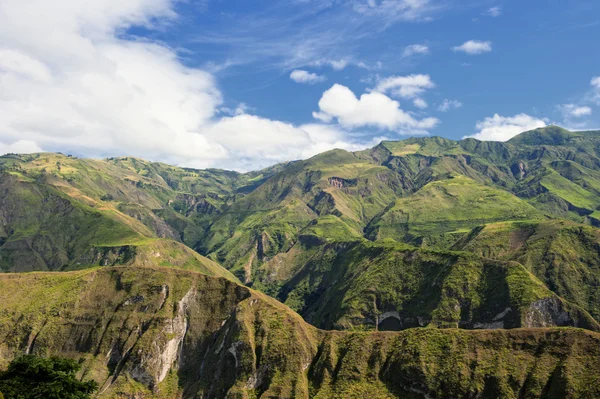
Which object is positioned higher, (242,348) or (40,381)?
(40,381)

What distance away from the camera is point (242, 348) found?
522 ft

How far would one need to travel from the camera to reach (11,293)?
19650 cm

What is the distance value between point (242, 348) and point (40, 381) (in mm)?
76649

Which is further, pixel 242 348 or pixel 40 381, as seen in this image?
pixel 242 348

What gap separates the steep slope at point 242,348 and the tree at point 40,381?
6494 cm

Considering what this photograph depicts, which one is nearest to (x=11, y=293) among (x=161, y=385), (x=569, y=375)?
(x=161, y=385)

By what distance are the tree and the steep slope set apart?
64940 mm

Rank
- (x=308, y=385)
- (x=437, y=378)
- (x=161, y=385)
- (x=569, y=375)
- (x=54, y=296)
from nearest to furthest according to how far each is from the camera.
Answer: (x=569, y=375) < (x=437, y=378) < (x=308, y=385) < (x=161, y=385) < (x=54, y=296)

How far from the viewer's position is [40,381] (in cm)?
9306

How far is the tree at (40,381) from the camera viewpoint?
88500mm

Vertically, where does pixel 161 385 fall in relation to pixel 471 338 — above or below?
below

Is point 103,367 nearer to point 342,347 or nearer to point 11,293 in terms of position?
point 11,293

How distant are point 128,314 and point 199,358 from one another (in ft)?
123

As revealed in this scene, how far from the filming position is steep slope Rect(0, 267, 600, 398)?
129500 mm
